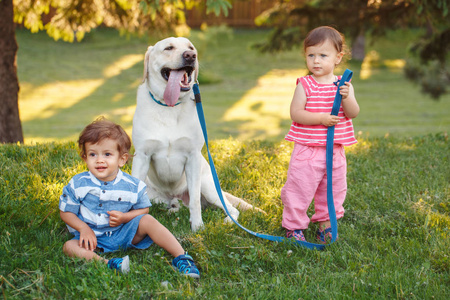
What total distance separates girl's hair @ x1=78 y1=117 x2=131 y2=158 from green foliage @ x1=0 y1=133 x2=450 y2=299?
0.71 m

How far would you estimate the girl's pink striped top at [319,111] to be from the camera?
3.31 m

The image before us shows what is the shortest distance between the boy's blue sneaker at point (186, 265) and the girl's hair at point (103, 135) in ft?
2.60

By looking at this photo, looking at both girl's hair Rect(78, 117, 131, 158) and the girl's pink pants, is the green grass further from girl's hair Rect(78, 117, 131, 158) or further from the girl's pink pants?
girl's hair Rect(78, 117, 131, 158)

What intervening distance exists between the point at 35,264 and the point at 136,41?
22.2 m

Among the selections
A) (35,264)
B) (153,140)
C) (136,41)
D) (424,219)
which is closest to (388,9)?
(424,219)

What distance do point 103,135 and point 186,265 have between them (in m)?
0.98

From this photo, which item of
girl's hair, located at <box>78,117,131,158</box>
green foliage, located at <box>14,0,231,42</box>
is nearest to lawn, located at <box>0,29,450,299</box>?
girl's hair, located at <box>78,117,131,158</box>

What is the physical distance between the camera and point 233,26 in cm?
2552

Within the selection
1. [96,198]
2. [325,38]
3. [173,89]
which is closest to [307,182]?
[325,38]

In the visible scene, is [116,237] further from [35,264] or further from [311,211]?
[311,211]

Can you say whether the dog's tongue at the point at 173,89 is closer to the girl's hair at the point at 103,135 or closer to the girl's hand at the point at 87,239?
the girl's hair at the point at 103,135

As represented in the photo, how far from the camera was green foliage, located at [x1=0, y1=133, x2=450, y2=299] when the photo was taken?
271cm

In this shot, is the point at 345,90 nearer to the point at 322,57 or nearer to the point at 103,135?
the point at 322,57

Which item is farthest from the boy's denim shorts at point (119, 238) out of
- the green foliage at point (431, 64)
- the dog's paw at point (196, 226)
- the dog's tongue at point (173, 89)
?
the green foliage at point (431, 64)
